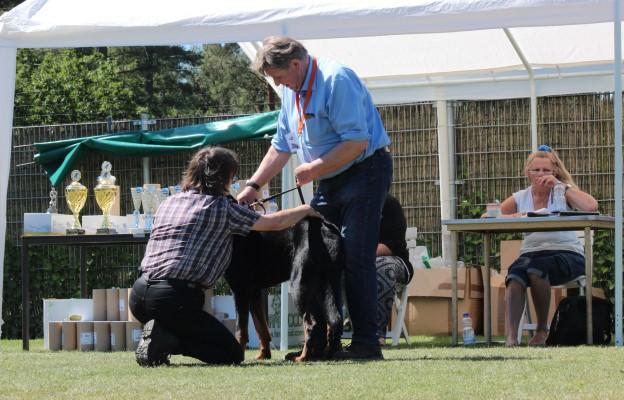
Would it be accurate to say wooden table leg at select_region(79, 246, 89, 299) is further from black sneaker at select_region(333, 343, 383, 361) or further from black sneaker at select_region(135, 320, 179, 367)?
black sneaker at select_region(333, 343, 383, 361)

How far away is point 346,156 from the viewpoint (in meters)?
5.35

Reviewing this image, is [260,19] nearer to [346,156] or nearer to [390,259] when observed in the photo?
[346,156]

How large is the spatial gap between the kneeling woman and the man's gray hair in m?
0.45

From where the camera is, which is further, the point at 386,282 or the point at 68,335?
the point at 68,335

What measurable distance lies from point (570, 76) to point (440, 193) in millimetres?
1600

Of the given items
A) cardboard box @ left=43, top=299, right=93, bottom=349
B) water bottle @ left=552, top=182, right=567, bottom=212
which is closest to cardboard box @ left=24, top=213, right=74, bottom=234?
cardboard box @ left=43, top=299, right=93, bottom=349

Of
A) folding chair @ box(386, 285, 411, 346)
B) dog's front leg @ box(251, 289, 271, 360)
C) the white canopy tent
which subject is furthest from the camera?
folding chair @ box(386, 285, 411, 346)

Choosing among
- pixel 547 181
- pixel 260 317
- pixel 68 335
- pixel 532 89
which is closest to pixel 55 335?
pixel 68 335

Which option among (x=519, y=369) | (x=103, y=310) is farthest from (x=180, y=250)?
(x=103, y=310)

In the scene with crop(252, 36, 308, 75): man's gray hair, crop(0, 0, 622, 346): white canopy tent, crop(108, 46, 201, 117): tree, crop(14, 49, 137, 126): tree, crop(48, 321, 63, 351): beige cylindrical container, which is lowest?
crop(48, 321, 63, 351): beige cylindrical container

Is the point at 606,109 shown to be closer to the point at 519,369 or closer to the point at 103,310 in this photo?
the point at 103,310

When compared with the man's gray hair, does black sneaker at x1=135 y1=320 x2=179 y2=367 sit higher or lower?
lower

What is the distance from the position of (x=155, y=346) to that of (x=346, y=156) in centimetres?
123

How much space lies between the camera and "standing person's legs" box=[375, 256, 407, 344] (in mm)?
7191
